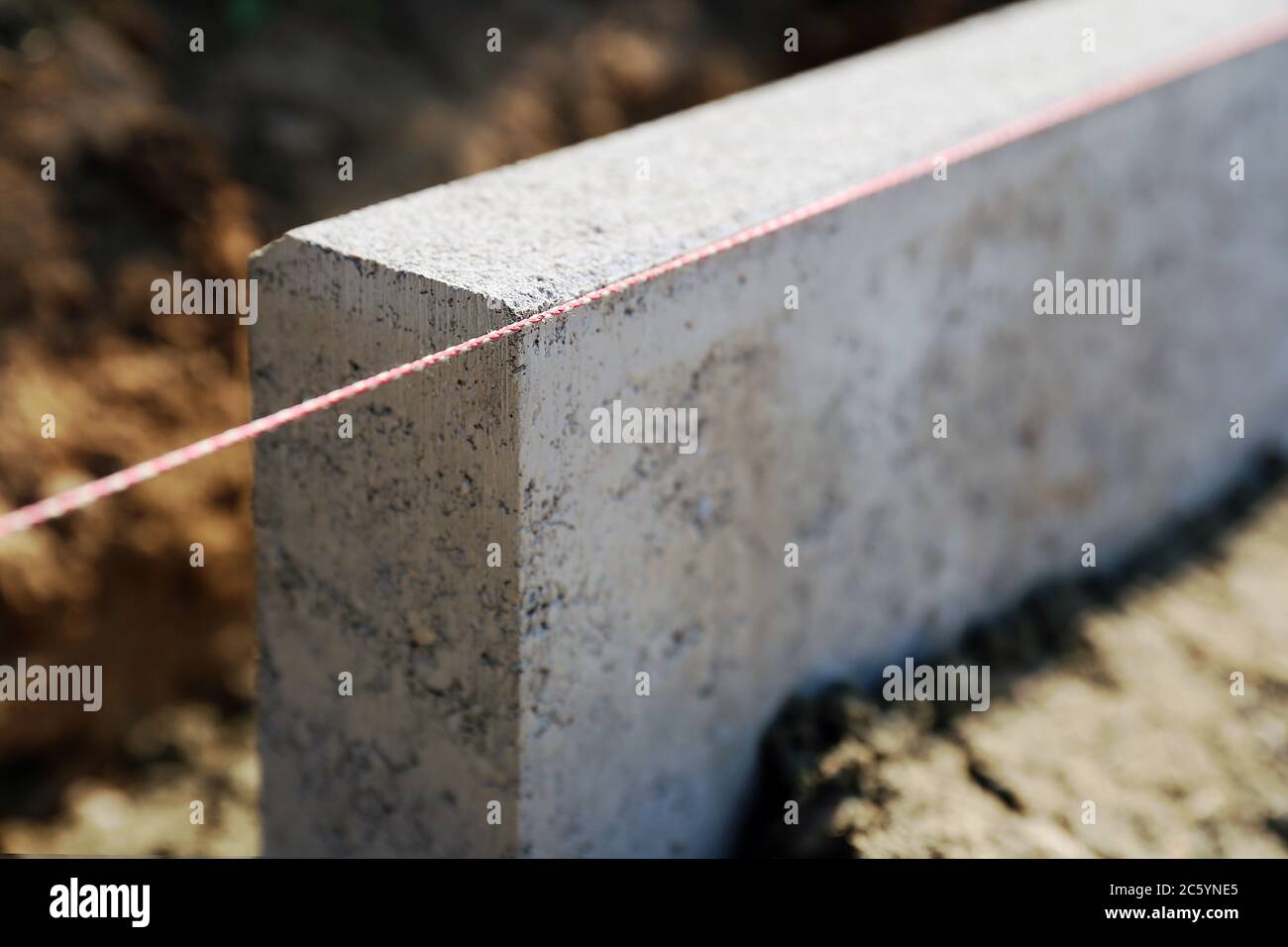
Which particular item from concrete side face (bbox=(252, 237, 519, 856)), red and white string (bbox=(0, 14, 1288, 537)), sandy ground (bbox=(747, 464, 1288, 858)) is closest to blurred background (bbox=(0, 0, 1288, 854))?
sandy ground (bbox=(747, 464, 1288, 858))

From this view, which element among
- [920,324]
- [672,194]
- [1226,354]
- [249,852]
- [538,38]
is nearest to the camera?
[672,194]

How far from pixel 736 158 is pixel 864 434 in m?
0.61

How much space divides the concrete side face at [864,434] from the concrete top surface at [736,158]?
0.29 ft

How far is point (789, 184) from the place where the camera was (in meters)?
2.32

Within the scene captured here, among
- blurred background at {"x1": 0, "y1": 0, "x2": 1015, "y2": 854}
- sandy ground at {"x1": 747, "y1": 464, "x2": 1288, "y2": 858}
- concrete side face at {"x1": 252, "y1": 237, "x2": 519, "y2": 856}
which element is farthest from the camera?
blurred background at {"x1": 0, "y1": 0, "x2": 1015, "y2": 854}

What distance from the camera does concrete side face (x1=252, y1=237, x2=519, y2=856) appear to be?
1.87 m

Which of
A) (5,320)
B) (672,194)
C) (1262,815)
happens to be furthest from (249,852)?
(1262,815)

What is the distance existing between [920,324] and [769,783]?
1002 millimetres

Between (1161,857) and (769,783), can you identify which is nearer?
(1161,857)

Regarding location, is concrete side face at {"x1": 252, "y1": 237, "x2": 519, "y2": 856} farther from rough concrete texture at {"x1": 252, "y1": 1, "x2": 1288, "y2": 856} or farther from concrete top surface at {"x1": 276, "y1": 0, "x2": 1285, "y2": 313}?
concrete top surface at {"x1": 276, "y1": 0, "x2": 1285, "y2": 313}

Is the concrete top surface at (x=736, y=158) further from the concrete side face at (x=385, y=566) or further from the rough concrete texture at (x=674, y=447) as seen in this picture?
the concrete side face at (x=385, y=566)

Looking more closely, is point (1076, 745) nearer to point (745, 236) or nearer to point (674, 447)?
point (674, 447)

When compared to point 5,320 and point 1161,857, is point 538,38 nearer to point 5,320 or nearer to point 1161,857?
point 5,320

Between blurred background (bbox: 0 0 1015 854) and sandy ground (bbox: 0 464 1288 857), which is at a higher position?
blurred background (bbox: 0 0 1015 854)
